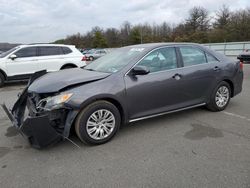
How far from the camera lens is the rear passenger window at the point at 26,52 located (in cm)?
941

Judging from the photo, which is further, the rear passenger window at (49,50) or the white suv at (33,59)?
the rear passenger window at (49,50)

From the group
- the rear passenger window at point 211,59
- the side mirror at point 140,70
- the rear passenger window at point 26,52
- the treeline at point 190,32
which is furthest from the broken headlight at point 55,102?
the treeline at point 190,32

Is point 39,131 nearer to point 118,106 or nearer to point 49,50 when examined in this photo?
point 118,106

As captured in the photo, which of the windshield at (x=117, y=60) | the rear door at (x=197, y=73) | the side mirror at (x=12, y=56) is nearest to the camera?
the windshield at (x=117, y=60)

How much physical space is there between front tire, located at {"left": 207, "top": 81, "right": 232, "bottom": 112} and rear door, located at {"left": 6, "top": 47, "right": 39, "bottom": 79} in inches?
290

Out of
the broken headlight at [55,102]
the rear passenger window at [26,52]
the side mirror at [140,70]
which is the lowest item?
the broken headlight at [55,102]

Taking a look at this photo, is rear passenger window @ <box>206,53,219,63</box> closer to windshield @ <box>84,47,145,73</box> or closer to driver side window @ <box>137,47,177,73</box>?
driver side window @ <box>137,47,177,73</box>

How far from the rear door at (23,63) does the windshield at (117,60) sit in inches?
227

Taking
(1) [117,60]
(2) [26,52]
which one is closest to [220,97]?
(1) [117,60]

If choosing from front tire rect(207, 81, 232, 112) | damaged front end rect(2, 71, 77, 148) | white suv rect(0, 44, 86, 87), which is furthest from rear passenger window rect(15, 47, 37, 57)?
front tire rect(207, 81, 232, 112)

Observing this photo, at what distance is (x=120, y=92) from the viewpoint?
12.1 feet

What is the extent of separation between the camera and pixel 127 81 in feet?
12.5

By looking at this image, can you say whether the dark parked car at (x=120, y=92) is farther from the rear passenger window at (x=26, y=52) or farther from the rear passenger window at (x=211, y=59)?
the rear passenger window at (x=26, y=52)

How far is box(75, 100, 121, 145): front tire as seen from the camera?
3428 millimetres
